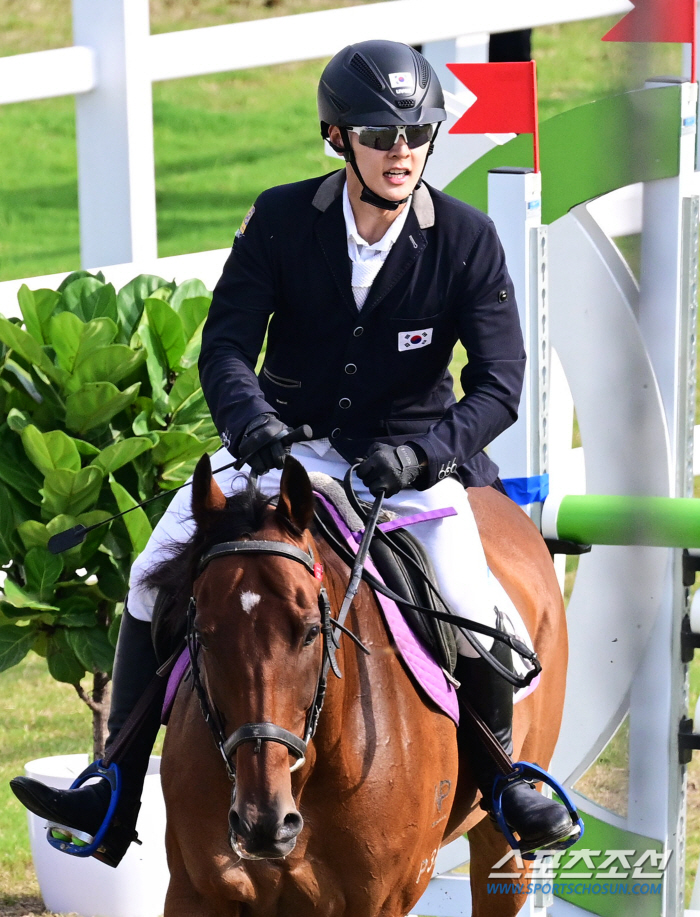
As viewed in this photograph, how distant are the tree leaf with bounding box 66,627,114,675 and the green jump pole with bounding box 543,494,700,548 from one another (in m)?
1.21

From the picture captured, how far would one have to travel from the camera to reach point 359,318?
3.11 meters

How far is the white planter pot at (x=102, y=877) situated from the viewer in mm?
4363

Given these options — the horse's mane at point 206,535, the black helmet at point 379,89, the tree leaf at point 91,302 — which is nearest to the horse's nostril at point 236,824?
the horse's mane at point 206,535

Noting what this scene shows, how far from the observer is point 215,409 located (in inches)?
117

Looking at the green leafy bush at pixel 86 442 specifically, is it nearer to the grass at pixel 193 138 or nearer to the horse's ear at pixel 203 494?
the horse's ear at pixel 203 494

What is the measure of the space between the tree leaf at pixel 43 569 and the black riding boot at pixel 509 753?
4.29 feet

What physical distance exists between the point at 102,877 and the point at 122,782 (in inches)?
60.3

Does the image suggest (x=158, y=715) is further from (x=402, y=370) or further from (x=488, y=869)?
(x=488, y=869)

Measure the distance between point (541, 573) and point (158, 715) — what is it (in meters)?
1.12

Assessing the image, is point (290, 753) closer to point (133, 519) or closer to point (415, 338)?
point (415, 338)

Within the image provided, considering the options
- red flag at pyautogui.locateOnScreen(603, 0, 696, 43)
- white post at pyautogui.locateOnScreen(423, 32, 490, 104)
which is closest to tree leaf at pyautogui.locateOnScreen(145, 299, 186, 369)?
red flag at pyautogui.locateOnScreen(603, 0, 696, 43)

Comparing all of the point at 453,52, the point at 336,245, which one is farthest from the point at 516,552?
the point at 453,52

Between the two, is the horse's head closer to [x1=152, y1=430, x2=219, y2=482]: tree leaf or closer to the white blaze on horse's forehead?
the white blaze on horse's forehead

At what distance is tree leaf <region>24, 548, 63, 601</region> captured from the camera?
3984 mm
